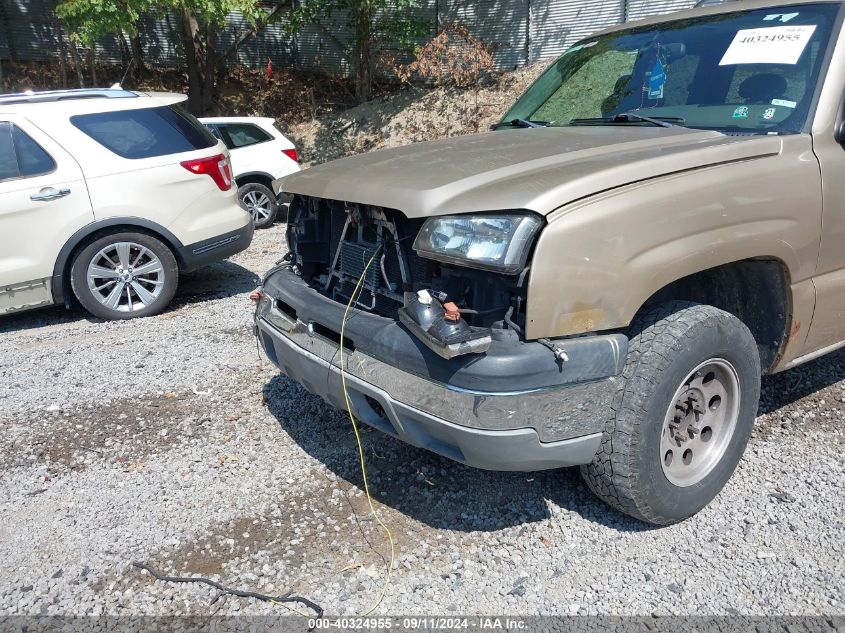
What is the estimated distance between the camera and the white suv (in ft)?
18.7

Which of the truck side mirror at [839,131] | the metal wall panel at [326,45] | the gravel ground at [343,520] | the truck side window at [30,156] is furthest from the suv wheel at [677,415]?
the metal wall panel at [326,45]

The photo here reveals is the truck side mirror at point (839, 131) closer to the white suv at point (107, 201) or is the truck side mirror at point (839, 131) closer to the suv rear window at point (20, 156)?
the white suv at point (107, 201)

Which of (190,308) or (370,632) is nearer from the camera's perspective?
(370,632)

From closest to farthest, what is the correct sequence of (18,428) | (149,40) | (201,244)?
(18,428) → (201,244) → (149,40)

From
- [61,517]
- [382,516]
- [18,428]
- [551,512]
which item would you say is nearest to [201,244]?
[18,428]

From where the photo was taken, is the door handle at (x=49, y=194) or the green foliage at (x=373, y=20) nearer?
the door handle at (x=49, y=194)

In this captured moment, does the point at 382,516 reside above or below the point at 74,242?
below

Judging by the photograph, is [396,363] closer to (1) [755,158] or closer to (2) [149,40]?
(1) [755,158]

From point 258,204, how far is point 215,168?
12.8 feet

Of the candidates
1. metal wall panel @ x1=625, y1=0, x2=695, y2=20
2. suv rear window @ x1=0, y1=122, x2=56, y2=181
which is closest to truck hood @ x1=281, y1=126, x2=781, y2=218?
suv rear window @ x1=0, y1=122, x2=56, y2=181

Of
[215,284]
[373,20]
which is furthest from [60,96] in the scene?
[373,20]

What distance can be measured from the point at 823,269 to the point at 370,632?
2.55 metres

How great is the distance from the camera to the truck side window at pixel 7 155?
18.5 ft

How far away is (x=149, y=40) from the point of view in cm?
1838
